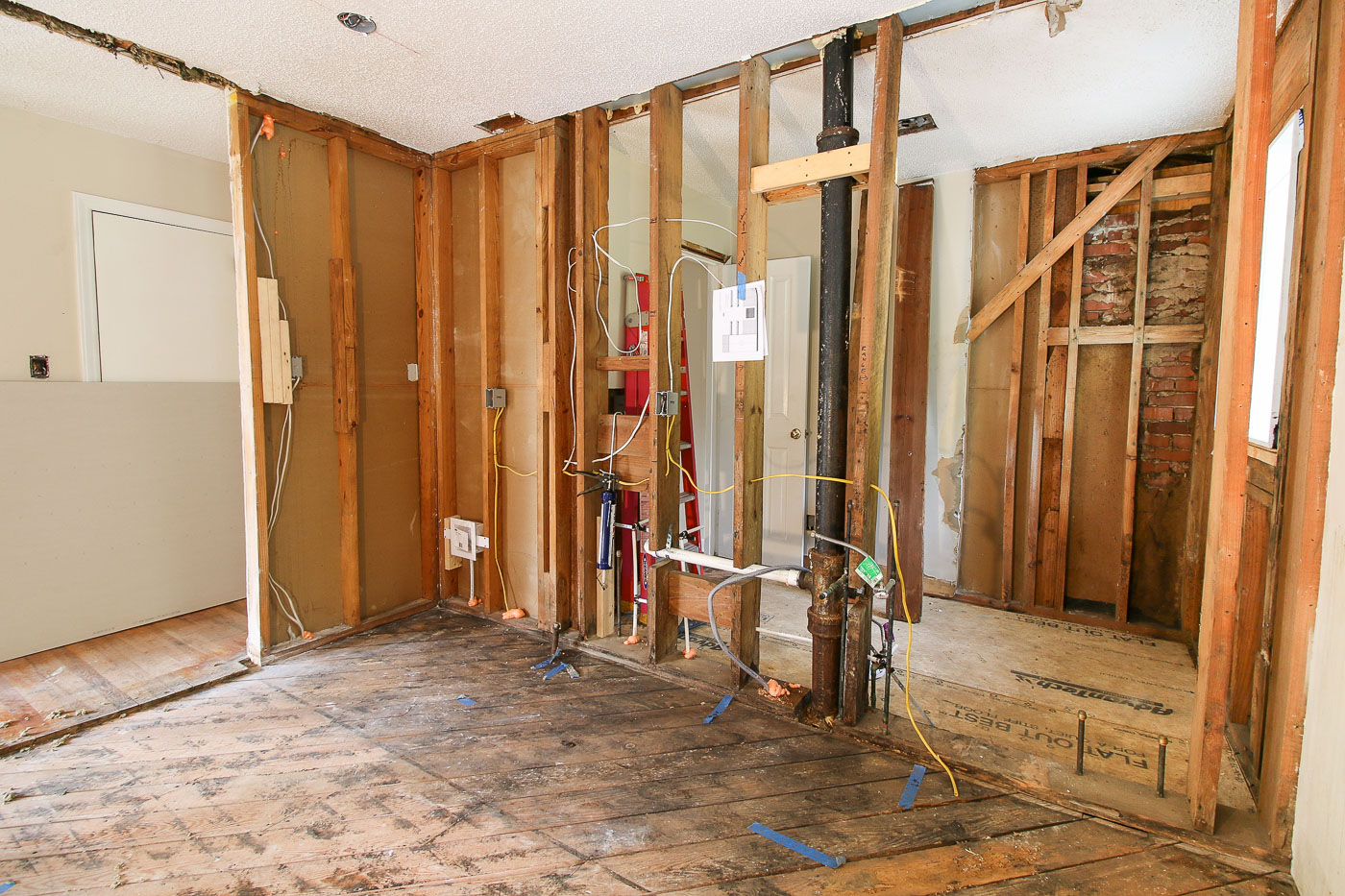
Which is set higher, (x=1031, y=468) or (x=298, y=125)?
(x=298, y=125)

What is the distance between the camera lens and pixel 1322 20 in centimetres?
170

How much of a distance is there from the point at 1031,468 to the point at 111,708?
4607mm

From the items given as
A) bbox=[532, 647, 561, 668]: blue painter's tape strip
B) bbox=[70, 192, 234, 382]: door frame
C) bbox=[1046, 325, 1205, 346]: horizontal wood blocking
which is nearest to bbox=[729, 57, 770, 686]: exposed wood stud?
bbox=[532, 647, 561, 668]: blue painter's tape strip

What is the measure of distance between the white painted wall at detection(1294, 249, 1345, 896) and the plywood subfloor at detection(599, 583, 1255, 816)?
1.19 feet

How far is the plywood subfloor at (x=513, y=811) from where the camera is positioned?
1611mm

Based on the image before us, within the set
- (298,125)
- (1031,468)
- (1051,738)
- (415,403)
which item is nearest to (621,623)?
(415,403)

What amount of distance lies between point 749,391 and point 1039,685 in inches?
73.5

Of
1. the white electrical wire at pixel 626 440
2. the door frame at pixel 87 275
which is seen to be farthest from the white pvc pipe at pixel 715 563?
the door frame at pixel 87 275

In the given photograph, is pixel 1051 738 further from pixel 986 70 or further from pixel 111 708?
pixel 111 708

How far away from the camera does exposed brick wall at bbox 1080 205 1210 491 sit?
10.6 feet

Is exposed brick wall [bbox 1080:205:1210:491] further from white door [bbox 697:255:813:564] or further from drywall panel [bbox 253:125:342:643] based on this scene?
drywall panel [bbox 253:125:342:643]

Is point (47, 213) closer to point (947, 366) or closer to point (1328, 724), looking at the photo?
point (947, 366)

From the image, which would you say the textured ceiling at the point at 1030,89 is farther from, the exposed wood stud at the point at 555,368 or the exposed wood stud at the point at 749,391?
the exposed wood stud at the point at 555,368

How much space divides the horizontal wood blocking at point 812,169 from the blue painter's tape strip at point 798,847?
7.17 feet
